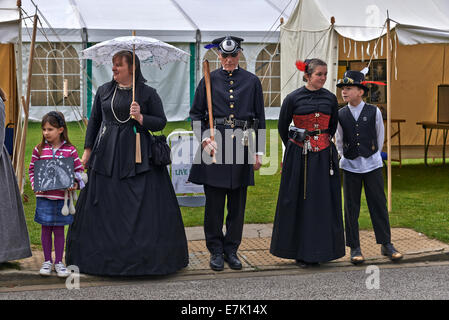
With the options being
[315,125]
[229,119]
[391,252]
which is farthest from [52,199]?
[391,252]

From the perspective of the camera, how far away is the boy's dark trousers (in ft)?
20.2

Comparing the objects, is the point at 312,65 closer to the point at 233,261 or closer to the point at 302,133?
the point at 302,133

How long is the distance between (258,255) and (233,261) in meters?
0.52

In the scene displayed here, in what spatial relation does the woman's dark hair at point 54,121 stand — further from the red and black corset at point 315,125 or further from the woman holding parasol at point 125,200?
the red and black corset at point 315,125

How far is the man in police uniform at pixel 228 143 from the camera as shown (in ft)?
19.1

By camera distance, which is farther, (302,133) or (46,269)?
(302,133)

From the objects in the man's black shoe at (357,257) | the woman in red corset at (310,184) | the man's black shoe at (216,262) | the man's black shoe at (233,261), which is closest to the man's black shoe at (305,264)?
the woman in red corset at (310,184)

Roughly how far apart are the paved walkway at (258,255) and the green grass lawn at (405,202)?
32cm

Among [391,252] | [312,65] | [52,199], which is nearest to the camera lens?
[52,199]

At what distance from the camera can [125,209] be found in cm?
555

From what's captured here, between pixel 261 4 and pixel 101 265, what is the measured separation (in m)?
16.3

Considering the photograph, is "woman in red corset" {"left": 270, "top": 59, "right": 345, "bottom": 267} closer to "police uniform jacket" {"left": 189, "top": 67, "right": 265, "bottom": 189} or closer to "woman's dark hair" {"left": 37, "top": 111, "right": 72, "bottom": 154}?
"police uniform jacket" {"left": 189, "top": 67, "right": 265, "bottom": 189}

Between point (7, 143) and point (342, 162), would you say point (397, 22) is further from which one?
point (7, 143)

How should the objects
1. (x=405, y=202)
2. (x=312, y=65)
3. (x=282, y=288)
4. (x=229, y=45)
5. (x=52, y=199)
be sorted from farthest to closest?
1. (x=405, y=202)
2. (x=312, y=65)
3. (x=229, y=45)
4. (x=52, y=199)
5. (x=282, y=288)
